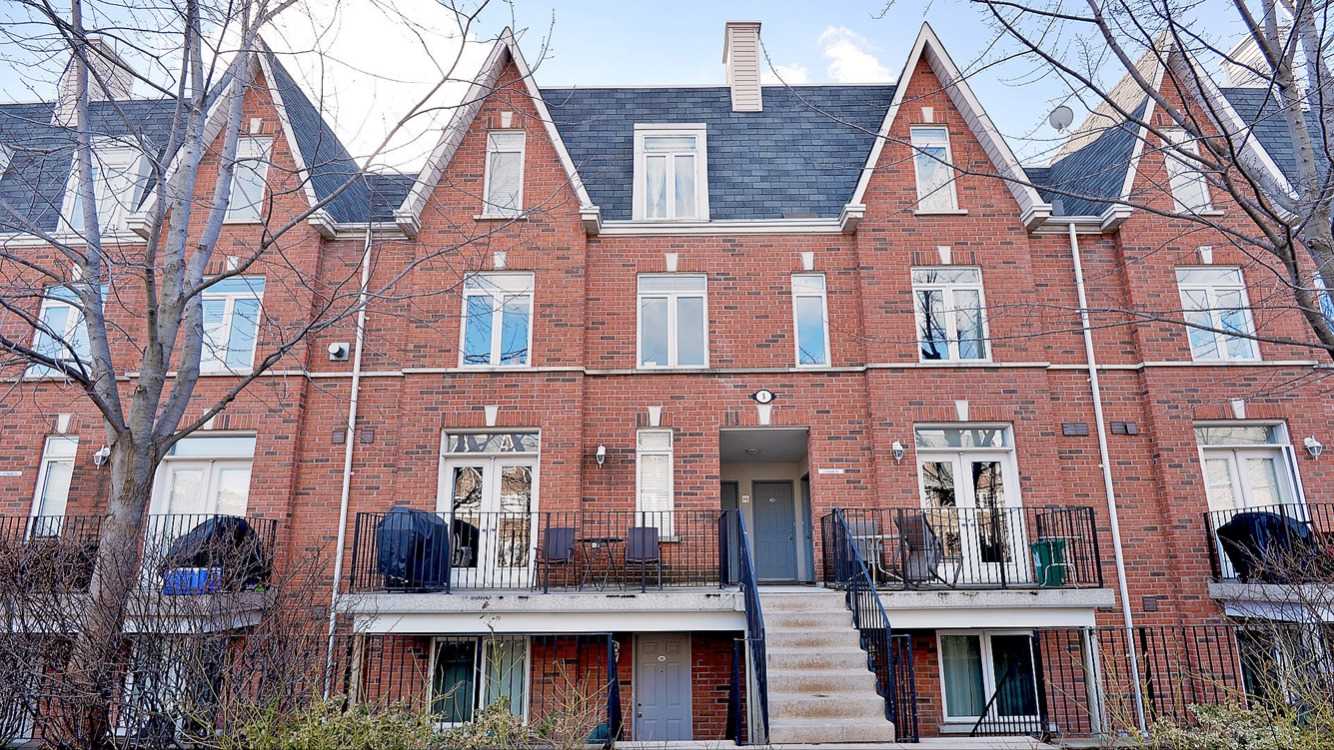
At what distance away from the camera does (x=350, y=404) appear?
12.0m

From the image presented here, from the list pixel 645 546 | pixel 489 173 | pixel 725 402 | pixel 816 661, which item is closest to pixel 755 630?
pixel 816 661

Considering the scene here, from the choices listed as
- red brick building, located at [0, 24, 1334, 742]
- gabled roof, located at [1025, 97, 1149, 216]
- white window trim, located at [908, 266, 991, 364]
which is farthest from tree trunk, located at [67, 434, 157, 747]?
gabled roof, located at [1025, 97, 1149, 216]

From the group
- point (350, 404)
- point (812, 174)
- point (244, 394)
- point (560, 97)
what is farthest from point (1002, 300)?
point (244, 394)

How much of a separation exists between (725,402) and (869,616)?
162 inches

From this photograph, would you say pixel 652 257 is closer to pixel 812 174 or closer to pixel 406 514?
pixel 812 174

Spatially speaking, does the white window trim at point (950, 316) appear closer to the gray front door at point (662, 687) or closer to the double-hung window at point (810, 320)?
the double-hung window at point (810, 320)

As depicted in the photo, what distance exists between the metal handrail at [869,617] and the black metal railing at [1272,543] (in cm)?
461

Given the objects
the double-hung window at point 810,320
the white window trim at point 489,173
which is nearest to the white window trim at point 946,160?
the double-hung window at point 810,320

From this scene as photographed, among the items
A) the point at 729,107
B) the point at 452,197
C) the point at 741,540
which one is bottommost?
the point at 741,540

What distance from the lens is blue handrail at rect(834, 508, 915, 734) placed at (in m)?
7.62

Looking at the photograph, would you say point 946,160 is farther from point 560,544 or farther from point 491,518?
point 491,518

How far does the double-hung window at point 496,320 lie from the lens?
12.0m

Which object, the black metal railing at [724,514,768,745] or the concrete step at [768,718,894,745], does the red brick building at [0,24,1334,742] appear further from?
the concrete step at [768,718,894,745]

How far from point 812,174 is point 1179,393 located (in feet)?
21.8
